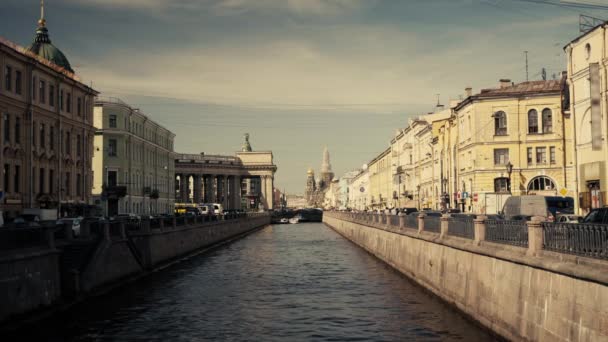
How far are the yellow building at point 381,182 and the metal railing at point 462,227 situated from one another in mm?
108465

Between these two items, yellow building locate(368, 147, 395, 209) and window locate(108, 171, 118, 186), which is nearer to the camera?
window locate(108, 171, 118, 186)

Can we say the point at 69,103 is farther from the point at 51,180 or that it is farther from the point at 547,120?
the point at 547,120

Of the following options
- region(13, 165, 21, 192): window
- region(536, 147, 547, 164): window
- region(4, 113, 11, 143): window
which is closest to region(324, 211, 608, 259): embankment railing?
region(4, 113, 11, 143): window

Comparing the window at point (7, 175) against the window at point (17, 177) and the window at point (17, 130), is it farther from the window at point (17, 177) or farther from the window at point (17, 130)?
the window at point (17, 130)

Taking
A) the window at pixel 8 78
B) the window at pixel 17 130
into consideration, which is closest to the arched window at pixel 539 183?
the window at pixel 17 130

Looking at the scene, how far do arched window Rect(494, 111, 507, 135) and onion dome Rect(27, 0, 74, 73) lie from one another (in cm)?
5085

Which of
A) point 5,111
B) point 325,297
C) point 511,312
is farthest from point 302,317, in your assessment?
point 5,111

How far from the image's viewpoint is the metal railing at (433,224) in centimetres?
3191

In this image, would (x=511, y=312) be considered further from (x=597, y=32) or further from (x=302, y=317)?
(x=597, y=32)

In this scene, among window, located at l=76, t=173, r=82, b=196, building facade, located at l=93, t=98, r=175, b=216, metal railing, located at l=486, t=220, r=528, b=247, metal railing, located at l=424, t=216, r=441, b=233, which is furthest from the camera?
building facade, located at l=93, t=98, r=175, b=216

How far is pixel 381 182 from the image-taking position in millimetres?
165000

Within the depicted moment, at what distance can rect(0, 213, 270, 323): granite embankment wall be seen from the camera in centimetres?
2256

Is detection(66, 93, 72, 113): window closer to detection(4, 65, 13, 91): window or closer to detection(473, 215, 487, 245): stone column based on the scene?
detection(4, 65, 13, 91): window

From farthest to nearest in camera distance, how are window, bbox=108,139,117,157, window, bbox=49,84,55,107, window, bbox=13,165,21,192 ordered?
1. window, bbox=108,139,117,157
2. window, bbox=49,84,55,107
3. window, bbox=13,165,21,192
